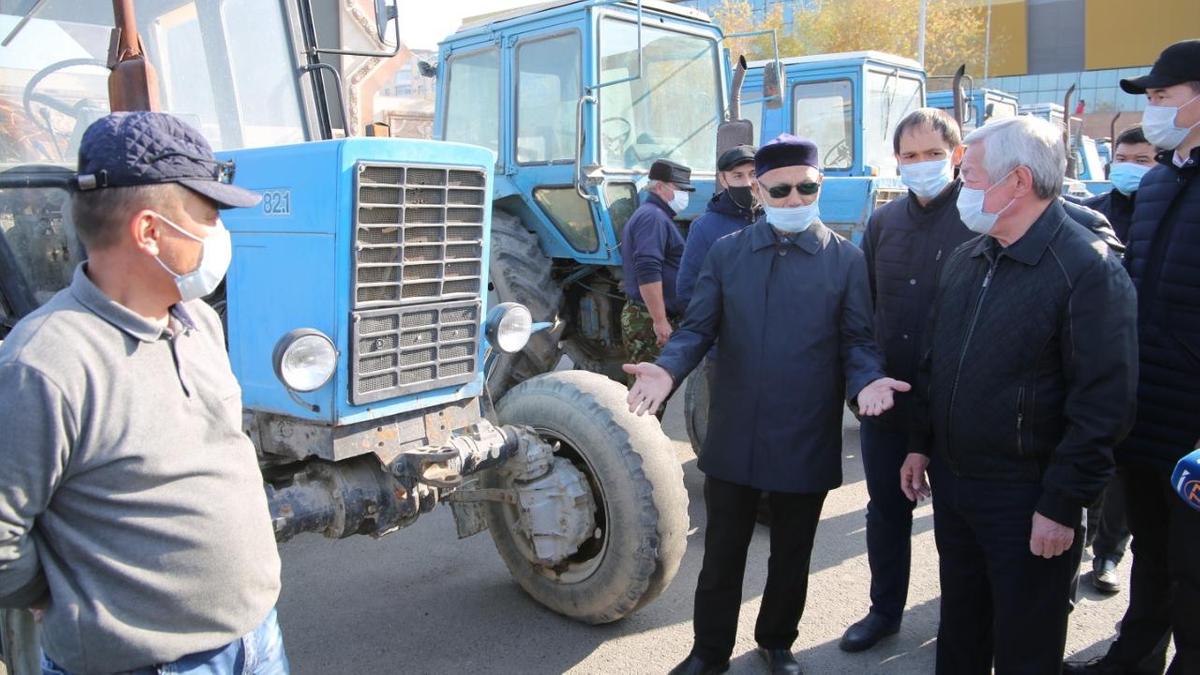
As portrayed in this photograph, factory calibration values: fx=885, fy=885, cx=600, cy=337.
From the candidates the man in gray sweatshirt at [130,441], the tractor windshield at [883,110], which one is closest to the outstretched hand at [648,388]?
the man in gray sweatshirt at [130,441]

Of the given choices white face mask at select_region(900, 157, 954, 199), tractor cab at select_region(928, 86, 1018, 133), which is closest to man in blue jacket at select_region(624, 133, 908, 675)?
white face mask at select_region(900, 157, 954, 199)

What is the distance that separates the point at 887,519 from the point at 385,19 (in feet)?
8.84

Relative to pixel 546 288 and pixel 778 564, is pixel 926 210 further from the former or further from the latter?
pixel 546 288

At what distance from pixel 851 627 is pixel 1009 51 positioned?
3388 centimetres

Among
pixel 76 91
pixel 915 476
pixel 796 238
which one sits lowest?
pixel 915 476

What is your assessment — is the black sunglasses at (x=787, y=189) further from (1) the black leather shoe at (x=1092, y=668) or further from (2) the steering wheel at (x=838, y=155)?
(2) the steering wheel at (x=838, y=155)

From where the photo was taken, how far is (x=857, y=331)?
9.07ft

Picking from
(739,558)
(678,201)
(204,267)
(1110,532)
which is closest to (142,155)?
(204,267)

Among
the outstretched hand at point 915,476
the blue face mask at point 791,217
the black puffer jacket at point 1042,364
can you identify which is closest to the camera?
the black puffer jacket at point 1042,364

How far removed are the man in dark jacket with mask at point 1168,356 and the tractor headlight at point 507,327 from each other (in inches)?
A: 78.2

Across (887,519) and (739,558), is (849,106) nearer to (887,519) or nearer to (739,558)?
(887,519)

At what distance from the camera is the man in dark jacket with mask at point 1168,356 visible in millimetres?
2428

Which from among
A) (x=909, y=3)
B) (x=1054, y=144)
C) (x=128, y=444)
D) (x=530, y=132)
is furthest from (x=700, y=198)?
(x=909, y=3)

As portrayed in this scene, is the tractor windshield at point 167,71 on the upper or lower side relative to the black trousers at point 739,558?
upper
